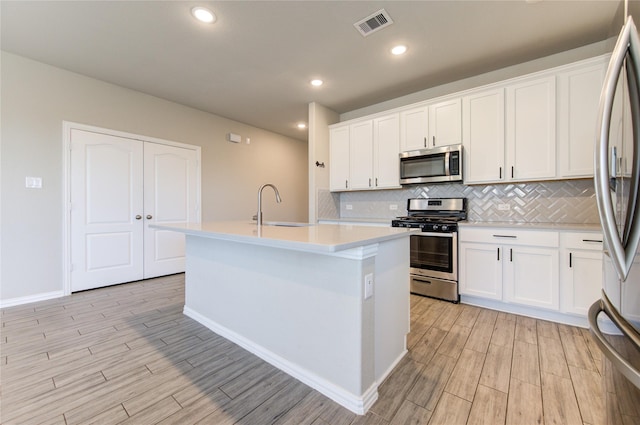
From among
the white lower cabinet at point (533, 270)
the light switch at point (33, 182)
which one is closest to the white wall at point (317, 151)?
the white lower cabinet at point (533, 270)

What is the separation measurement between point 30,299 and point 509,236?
5.34 meters

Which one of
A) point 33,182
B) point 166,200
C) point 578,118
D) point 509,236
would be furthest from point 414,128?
point 33,182

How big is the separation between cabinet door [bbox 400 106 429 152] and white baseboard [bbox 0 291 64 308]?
4.79 meters

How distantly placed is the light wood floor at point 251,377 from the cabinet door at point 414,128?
2230 millimetres

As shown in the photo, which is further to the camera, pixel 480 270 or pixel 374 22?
pixel 480 270

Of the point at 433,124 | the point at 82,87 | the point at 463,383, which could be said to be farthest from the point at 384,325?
the point at 82,87

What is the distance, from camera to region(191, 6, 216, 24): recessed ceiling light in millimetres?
2302

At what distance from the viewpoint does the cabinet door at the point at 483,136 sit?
3.07 m

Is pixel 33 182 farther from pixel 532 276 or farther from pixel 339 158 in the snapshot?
pixel 532 276

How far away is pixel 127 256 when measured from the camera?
12.8 ft

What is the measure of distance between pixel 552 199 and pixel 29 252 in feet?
19.6

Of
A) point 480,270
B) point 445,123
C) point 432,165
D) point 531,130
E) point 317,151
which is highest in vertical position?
point 445,123

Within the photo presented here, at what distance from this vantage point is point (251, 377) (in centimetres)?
176

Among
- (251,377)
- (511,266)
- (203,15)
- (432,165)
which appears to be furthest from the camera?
(432,165)
